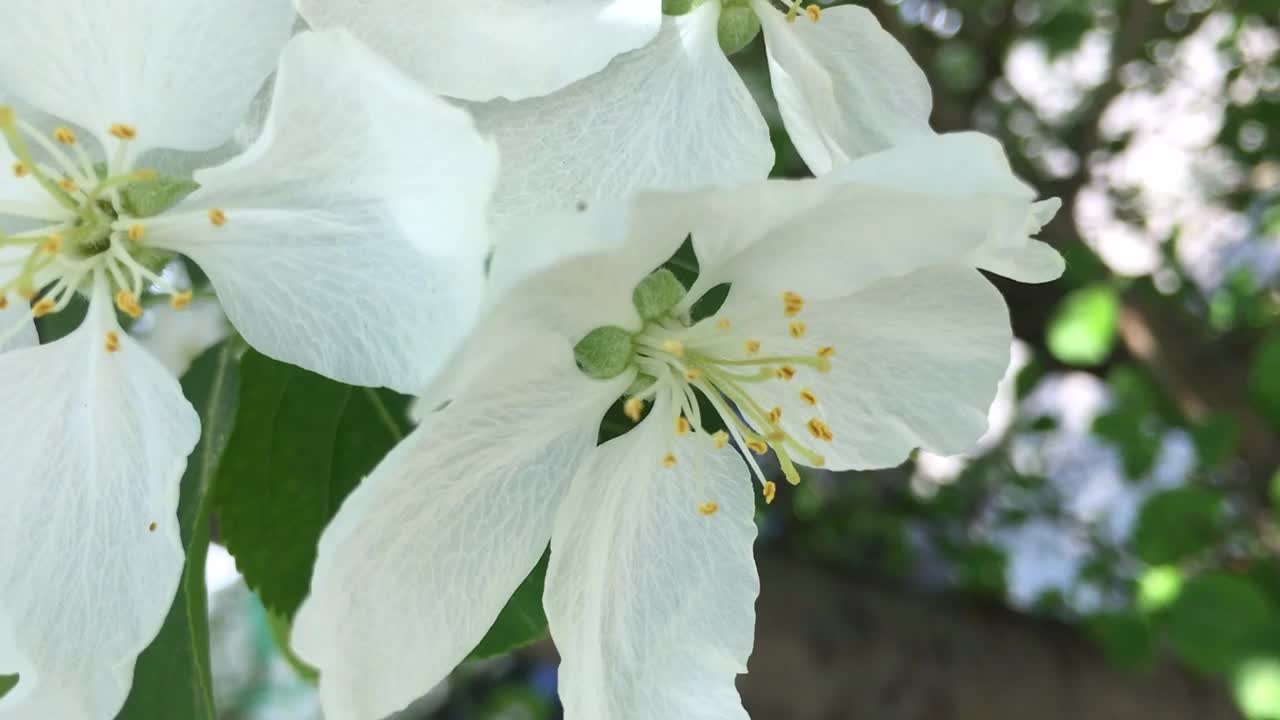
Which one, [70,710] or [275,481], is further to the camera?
[275,481]

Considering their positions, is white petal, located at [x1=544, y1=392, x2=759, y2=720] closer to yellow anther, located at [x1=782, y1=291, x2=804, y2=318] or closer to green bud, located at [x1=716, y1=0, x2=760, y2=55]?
yellow anther, located at [x1=782, y1=291, x2=804, y2=318]

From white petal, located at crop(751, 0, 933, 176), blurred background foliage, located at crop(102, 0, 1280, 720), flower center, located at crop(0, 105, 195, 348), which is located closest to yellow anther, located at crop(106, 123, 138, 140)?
flower center, located at crop(0, 105, 195, 348)

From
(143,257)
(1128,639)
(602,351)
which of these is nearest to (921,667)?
(1128,639)

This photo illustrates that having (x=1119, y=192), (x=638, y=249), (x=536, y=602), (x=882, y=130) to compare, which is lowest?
(x=1119, y=192)

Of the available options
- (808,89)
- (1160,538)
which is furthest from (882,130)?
(1160,538)

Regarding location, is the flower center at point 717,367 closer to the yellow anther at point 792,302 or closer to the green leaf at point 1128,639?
the yellow anther at point 792,302

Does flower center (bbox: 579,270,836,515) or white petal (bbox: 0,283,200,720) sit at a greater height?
white petal (bbox: 0,283,200,720)

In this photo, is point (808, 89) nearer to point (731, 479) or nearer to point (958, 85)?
point (731, 479)
